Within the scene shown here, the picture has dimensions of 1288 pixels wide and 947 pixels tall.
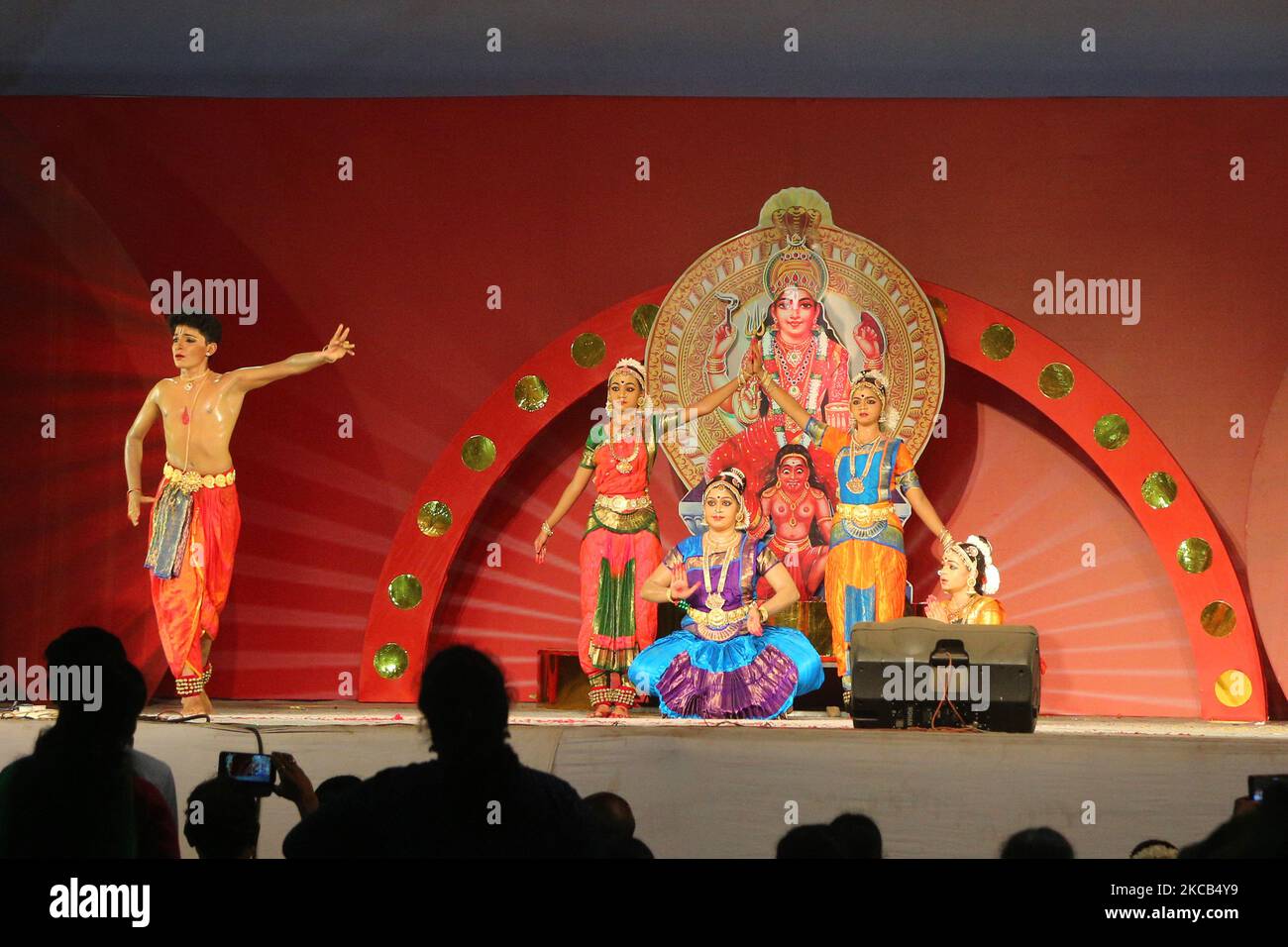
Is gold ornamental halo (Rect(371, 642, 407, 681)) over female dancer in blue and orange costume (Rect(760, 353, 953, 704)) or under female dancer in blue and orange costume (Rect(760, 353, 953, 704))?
under

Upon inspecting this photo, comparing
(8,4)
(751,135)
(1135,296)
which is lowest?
(1135,296)

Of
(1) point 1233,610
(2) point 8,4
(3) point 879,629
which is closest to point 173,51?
(2) point 8,4

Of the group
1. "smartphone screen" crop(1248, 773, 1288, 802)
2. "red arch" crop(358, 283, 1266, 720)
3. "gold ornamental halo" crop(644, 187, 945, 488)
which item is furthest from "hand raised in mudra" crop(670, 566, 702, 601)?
"smartphone screen" crop(1248, 773, 1288, 802)

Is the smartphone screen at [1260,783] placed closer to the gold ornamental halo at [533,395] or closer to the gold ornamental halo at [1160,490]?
the gold ornamental halo at [1160,490]

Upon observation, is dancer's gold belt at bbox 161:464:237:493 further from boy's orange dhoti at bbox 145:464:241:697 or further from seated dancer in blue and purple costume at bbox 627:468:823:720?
seated dancer in blue and purple costume at bbox 627:468:823:720

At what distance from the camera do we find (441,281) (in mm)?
5988

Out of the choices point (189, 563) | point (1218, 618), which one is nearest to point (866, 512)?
point (1218, 618)

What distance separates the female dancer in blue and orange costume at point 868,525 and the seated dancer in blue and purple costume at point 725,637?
0.22 m

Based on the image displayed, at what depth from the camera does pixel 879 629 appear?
462 centimetres

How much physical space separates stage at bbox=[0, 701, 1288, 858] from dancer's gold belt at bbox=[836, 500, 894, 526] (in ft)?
3.42

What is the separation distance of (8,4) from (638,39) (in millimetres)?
2353

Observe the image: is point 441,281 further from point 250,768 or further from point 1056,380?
point 250,768

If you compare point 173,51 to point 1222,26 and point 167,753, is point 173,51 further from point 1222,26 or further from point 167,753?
point 1222,26

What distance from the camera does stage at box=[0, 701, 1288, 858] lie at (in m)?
4.05
